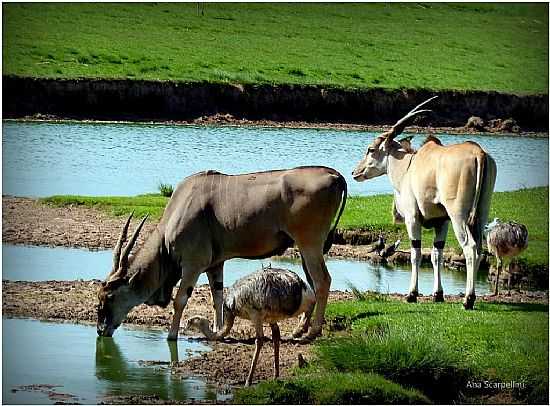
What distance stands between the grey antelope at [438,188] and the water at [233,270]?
1.48 meters

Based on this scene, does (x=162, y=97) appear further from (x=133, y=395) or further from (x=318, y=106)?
(x=133, y=395)

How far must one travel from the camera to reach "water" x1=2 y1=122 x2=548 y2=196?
25.8 meters

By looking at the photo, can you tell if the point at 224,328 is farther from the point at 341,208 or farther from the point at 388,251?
the point at 388,251

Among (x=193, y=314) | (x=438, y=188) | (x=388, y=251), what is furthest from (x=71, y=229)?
(x=438, y=188)

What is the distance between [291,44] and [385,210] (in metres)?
24.9

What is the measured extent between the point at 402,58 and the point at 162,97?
1090cm

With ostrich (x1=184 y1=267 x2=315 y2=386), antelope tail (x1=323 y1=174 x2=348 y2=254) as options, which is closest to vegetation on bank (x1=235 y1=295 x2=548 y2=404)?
ostrich (x1=184 y1=267 x2=315 y2=386)

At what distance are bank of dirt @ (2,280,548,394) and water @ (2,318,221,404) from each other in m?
0.23

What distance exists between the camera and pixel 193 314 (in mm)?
13484

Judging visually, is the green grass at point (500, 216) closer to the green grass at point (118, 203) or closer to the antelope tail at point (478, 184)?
the green grass at point (118, 203)

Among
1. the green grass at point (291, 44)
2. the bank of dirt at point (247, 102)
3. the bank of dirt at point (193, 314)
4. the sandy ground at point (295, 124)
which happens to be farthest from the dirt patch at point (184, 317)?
the green grass at point (291, 44)

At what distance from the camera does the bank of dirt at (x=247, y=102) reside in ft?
117

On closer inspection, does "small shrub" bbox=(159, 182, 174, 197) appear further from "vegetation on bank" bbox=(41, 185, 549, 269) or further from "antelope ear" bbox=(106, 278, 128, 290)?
"antelope ear" bbox=(106, 278, 128, 290)

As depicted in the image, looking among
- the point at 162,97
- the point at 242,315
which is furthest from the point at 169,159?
the point at 242,315
